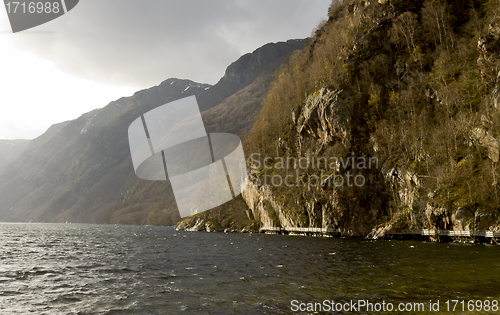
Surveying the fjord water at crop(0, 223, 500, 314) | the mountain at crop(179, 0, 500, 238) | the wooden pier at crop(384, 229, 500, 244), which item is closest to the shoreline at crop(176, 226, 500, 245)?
the wooden pier at crop(384, 229, 500, 244)

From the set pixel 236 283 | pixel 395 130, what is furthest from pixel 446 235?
pixel 236 283

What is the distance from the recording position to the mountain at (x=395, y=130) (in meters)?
44.4

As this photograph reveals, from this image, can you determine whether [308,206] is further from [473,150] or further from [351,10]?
[351,10]

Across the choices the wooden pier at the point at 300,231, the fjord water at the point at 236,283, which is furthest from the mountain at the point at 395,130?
the fjord water at the point at 236,283

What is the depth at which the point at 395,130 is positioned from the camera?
62375 millimetres

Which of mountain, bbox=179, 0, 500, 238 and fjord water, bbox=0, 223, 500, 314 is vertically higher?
mountain, bbox=179, 0, 500, 238

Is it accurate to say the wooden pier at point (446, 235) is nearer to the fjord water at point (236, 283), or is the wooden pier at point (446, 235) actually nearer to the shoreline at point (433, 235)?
the shoreline at point (433, 235)

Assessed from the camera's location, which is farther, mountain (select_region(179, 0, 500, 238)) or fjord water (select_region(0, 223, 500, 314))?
mountain (select_region(179, 0, 500, 238))

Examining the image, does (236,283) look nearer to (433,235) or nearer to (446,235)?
(446,235)

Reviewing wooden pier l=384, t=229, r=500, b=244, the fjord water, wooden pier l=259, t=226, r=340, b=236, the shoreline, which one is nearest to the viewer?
the fjord water

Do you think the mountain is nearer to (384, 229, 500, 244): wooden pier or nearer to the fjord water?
(384, 229, 500, 244): wooden pier

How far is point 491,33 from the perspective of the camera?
4844 cm

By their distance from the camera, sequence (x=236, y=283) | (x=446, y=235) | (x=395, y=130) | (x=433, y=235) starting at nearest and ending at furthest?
(x=236, y=283), (x=446, y=235), (x=433, y=235), (x=395, y=130)

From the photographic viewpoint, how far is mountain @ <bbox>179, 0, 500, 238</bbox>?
146 feet
